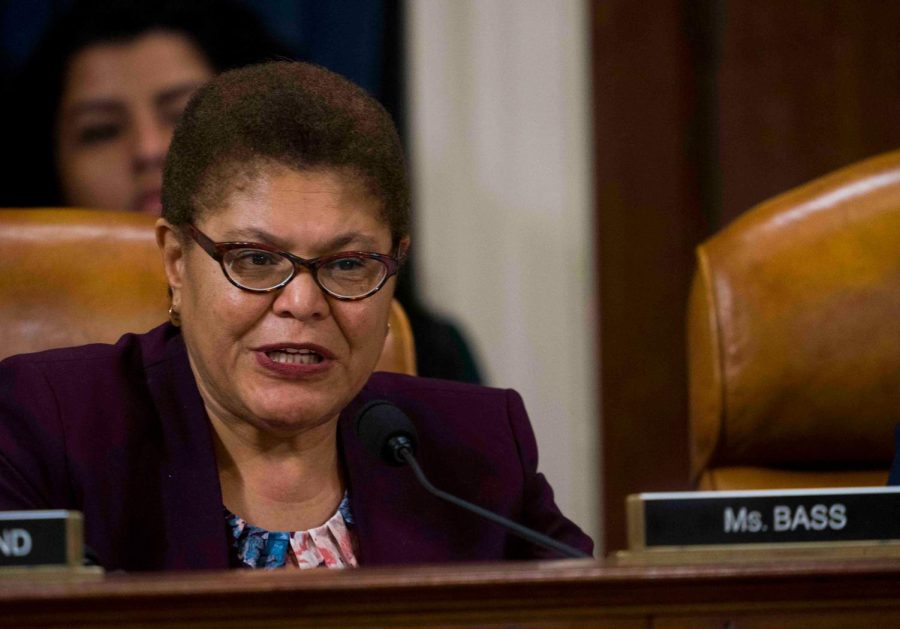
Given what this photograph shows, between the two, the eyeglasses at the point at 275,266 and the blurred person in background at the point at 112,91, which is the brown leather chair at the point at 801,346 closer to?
the eyeglasses at the point at 275,266

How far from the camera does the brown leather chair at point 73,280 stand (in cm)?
175

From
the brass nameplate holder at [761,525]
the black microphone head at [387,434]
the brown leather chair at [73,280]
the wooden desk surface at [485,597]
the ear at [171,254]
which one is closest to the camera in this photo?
the wooden desk surface at [485,597]

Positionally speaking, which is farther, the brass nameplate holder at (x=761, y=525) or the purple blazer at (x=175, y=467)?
the purple blazer at (x=175, y=467)

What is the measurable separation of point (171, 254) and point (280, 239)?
0.19 m

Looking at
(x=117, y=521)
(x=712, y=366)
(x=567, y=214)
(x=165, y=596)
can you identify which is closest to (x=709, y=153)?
(x=567, y=214)

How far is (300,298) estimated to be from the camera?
1.48 meters

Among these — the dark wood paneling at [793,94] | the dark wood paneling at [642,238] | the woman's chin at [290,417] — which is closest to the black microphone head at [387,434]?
the woman's chin at [290,417]

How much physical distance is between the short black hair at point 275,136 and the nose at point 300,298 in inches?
5.1

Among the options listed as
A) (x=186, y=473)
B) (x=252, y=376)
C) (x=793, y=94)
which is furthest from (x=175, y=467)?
(x=793, y=94)

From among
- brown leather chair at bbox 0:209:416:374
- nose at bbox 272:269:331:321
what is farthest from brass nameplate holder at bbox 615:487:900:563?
brown leather chair at bbox 0:209:416:374

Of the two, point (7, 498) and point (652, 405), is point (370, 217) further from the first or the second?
point (652, 405)

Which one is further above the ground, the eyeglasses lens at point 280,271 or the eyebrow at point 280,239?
the eyebrow at point 280,239

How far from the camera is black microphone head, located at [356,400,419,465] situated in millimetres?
1448

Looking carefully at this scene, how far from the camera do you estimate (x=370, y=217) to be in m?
1.56
